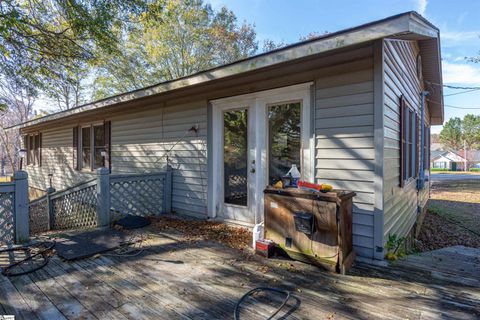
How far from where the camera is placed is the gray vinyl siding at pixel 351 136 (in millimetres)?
2992

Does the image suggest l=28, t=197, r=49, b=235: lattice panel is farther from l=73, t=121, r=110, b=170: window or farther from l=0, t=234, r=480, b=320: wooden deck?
l=0, t=234, r=480, b=320: wooden deck

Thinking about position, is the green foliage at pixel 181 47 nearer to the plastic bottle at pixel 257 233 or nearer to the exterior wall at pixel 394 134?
the exterior wall at pixel 394 134

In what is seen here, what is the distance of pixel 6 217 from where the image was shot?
3.50 metres

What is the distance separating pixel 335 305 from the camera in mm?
2072

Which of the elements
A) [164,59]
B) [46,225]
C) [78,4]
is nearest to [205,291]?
[46,225]

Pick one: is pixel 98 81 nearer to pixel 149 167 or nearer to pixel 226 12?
pixel 226 12

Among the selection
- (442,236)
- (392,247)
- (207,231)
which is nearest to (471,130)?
→ (442,236)

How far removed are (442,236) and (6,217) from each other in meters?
7.69

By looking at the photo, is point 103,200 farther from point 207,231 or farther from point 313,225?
point 313,225

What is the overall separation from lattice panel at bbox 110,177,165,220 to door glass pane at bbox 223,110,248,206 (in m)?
1.56

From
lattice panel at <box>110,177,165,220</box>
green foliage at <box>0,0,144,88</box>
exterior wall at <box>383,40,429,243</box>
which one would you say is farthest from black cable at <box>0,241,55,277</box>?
green foliage at <box>0,0,144,88</box>

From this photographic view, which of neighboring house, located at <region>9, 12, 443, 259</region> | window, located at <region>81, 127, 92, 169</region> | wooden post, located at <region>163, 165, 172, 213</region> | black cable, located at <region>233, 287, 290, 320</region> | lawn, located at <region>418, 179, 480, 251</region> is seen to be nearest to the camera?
black cable, located at <region>233, 287, 290, 320</region>

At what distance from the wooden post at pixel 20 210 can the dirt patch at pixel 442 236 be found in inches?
251

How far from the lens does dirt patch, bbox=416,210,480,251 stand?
497 cm
